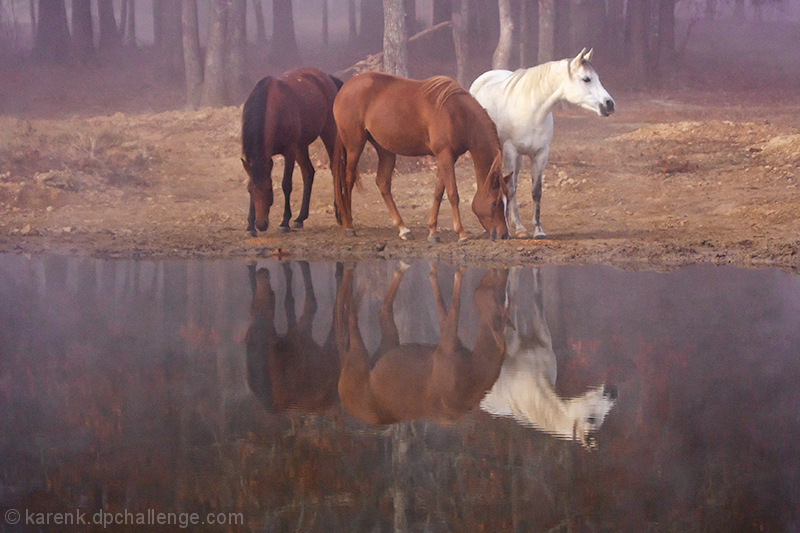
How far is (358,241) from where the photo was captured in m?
7.60

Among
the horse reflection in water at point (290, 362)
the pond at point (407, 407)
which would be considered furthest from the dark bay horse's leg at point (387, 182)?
the horse reflection in water at point (290, 362)

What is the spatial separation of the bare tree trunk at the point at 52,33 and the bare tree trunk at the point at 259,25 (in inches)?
181

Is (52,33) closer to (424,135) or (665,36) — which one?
(665,36)

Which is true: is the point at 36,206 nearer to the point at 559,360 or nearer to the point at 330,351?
the point at 330,351

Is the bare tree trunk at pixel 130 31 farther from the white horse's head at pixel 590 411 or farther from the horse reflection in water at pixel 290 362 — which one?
the white horse's head at pixel 590 411

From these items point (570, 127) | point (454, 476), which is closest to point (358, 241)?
point (454, 476)

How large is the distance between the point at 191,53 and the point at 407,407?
15106 millimetres

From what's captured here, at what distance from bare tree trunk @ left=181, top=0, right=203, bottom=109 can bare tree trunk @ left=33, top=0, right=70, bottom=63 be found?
4364 millimetres

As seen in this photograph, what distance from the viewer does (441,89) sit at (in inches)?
284

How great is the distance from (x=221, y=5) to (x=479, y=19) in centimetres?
720

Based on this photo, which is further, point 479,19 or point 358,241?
point 479,19

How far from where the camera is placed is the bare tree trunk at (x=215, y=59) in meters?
16.4

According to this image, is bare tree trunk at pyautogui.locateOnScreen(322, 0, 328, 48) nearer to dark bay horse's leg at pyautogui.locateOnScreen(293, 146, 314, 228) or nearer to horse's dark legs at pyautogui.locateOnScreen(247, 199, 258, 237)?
dark bay horse's leg at pyautogui.locateOnScreen(293, 146, 314, 228)

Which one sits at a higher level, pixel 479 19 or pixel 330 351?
pixel 479 19
